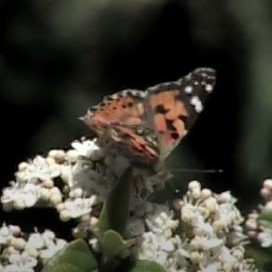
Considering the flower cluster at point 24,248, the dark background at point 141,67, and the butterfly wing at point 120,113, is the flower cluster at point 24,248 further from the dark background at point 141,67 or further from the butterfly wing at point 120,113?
the dark background at point 141,67

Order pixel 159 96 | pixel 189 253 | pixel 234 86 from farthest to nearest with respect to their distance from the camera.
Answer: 1. pixel 234 86
2. pixel 159 96
3. pixel 189 253

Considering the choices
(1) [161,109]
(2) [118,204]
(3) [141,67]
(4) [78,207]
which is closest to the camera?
(2) [118,204]

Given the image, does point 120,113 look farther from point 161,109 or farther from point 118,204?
point 118,204

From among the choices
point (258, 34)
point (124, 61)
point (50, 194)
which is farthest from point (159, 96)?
point (124, 61)

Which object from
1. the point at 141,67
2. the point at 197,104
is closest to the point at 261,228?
the point at 197,104

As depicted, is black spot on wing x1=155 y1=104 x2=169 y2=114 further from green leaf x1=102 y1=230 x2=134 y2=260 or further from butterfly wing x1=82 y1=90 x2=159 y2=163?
green leaf x1=102 y1=230 x2=134 y2=260

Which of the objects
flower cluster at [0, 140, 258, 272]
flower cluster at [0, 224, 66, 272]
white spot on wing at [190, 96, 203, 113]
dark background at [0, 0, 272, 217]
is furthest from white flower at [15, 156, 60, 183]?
dark background at [0, 0, 272, 217]

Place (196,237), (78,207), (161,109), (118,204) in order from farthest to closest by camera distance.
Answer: (161,109) → (196,237) → (78,207) → (118,204)

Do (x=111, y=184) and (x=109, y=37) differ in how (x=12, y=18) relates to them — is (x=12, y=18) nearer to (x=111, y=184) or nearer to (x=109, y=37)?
(x=109, y=37)
